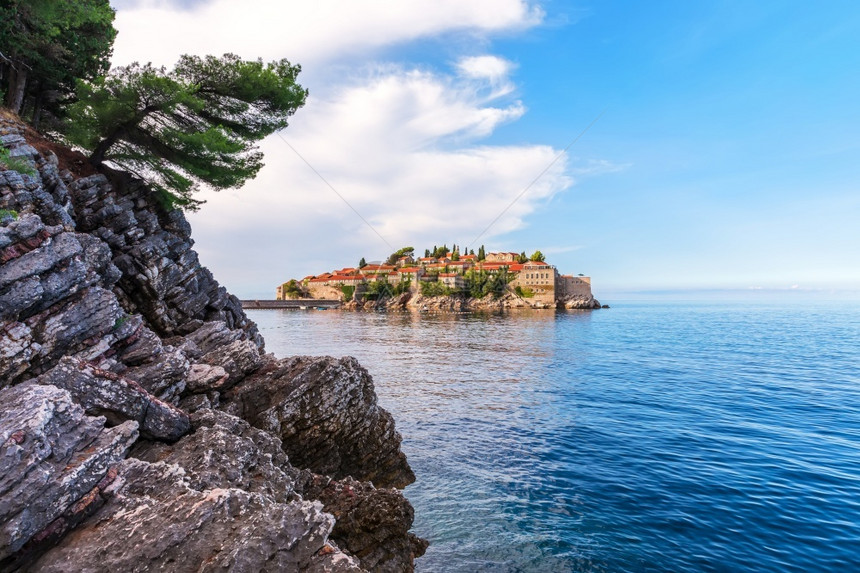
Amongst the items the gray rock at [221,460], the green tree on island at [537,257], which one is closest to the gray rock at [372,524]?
the gray rock at [221,460]

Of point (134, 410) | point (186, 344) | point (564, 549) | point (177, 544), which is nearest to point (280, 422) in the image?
point (134, 410)

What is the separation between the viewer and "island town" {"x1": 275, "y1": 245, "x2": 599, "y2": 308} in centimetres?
14725

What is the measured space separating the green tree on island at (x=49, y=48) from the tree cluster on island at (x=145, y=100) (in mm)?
50

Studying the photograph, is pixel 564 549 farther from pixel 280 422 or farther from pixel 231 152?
pixel 231 152

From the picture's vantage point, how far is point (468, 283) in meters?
152

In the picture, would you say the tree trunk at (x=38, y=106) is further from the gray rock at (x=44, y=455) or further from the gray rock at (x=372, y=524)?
the gray rock at (x=372, y=524)

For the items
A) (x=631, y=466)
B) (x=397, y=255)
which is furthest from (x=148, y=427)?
(x=397, y=255)

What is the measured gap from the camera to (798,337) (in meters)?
67.2

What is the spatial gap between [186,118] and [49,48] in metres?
8.07

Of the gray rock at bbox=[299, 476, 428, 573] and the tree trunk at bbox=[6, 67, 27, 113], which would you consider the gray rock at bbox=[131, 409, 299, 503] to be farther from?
the tree trunk at bbox=[6, 67, 27, 113]

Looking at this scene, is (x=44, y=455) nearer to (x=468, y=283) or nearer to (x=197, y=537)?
(x=197, y=537)

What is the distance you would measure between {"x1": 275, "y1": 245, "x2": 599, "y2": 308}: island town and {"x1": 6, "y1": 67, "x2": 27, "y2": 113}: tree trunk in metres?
122

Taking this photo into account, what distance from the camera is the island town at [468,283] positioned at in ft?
483

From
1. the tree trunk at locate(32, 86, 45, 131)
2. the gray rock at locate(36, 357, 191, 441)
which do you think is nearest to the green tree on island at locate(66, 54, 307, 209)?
the tree trunk at locate(32, 86, 45, 131)
